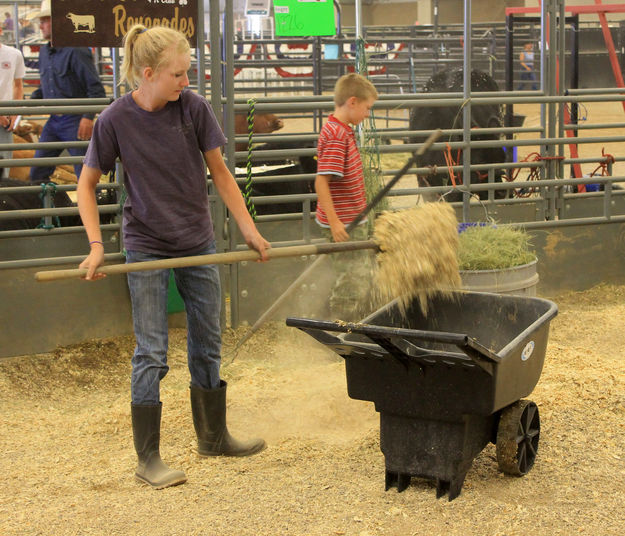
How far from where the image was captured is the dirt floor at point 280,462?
333 centimetres

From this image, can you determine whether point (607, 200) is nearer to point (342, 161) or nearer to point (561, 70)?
point (561, 70)

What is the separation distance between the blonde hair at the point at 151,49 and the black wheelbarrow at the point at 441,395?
1130 millimetres

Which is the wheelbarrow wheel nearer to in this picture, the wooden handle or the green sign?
the wooden handle

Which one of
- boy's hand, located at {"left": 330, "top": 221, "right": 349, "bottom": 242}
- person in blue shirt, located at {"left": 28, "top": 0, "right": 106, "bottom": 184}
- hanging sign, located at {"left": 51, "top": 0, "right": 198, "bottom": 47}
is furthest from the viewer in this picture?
person in blue shirt, located at {"left": 28, "top": 0, "right": 106, "bottom": 184}

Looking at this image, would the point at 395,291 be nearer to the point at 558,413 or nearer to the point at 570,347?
the point at 558,413

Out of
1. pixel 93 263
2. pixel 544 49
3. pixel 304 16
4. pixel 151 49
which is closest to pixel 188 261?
pixel 93 263

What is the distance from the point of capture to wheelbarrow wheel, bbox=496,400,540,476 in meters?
3.57

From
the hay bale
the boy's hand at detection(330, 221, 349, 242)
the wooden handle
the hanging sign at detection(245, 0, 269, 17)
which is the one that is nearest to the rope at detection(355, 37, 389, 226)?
the hay bale

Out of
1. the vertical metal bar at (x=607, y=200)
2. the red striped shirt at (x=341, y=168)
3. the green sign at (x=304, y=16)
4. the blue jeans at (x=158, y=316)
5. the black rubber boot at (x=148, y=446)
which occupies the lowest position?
the black rubber boot at (x=148, y=446)

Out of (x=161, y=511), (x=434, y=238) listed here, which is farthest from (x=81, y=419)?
(x=434, y=238)

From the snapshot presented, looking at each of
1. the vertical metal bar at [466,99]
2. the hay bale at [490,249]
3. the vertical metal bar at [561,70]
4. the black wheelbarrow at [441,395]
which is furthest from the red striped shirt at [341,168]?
the vertical metal bar at [561,70]

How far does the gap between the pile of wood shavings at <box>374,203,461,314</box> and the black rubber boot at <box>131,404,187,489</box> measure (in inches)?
44.7

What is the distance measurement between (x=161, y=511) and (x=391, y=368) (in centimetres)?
105

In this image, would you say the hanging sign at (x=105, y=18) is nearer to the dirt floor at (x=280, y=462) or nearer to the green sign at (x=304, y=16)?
the dirt floor at (x=280, y=462)
